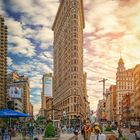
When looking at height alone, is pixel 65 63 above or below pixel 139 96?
above

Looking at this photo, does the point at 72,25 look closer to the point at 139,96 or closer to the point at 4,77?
the point at 139,96

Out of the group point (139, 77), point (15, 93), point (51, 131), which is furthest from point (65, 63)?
point (51, 131)

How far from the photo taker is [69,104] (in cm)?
15750

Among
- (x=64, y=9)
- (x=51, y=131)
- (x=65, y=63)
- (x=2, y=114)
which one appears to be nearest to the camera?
(x=2, y=114)

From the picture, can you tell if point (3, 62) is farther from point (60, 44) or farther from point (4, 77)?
point (60, 44)

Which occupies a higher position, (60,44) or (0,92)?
(60,44)

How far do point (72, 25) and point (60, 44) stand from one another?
36925 mm

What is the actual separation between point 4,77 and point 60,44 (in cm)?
3328

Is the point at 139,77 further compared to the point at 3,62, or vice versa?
the point at 3,62

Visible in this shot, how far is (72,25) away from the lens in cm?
16362

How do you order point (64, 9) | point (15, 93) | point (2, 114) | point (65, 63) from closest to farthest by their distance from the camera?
point (2, 114), point (15, 93), point (65, 63), point (64, 9)

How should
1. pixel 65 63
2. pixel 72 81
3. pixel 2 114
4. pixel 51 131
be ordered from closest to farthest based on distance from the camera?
1. pixel 2 114
2. pixel 51 131
3. pixel 72 81
4. pixel 65 63

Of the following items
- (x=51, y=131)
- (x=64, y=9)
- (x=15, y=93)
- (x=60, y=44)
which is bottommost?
(x=51, y=131)

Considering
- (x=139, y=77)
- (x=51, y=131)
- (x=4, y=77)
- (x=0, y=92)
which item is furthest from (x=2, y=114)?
(x=4, y=77)
